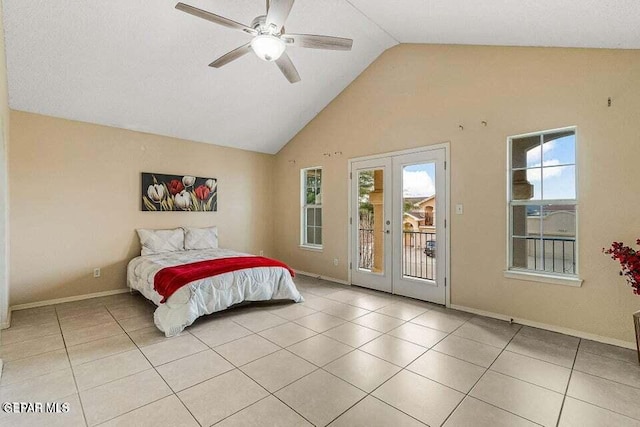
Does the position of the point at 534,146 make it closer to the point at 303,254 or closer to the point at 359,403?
the point at 359,403

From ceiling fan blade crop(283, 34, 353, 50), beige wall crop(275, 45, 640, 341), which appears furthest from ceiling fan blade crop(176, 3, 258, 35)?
beige wall crop(275, 45, 640, 341)

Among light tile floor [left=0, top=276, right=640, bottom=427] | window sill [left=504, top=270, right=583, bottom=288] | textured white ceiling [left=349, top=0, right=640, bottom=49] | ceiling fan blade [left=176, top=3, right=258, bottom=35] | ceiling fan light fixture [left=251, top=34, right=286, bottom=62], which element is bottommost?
light tile floor [left=0, top=276, right=640, bottom=427]

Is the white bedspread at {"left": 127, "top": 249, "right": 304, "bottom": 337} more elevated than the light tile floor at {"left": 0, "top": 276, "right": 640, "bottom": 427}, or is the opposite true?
the white bedspread at {"left": 127, "top": 249, "right": 304, "bottom": 337}

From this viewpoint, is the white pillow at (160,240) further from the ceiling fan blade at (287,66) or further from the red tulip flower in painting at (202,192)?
Result: the ceiling fan blade at (287,66)

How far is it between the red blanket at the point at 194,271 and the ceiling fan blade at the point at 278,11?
2596mm

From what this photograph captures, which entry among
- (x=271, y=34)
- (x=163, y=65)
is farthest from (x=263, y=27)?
(x=163, y=65)

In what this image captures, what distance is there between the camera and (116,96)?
384cm

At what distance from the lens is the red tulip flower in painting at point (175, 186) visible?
4957mm

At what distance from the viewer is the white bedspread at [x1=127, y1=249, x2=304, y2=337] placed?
304 cm

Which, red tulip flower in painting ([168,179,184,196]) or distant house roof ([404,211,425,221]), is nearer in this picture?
distant house roof ([404,211,425,221])

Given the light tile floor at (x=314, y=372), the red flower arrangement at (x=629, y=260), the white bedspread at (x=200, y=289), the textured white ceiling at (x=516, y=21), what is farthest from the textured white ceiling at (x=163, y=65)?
the red flower arrangement at (x=629, y=260)

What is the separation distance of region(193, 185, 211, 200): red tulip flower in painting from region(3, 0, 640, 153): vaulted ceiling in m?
0.95

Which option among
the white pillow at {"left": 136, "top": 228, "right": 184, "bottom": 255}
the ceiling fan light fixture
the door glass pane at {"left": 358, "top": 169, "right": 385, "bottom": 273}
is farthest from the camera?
the door glass pane at {"left": 358, "top": 169, "right": 385, "bottom": 273}

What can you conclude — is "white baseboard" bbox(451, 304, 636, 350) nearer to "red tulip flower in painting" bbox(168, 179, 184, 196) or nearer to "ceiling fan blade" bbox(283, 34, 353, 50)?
"ceiling fan blade" bbox(283, 34, 353, 50)
